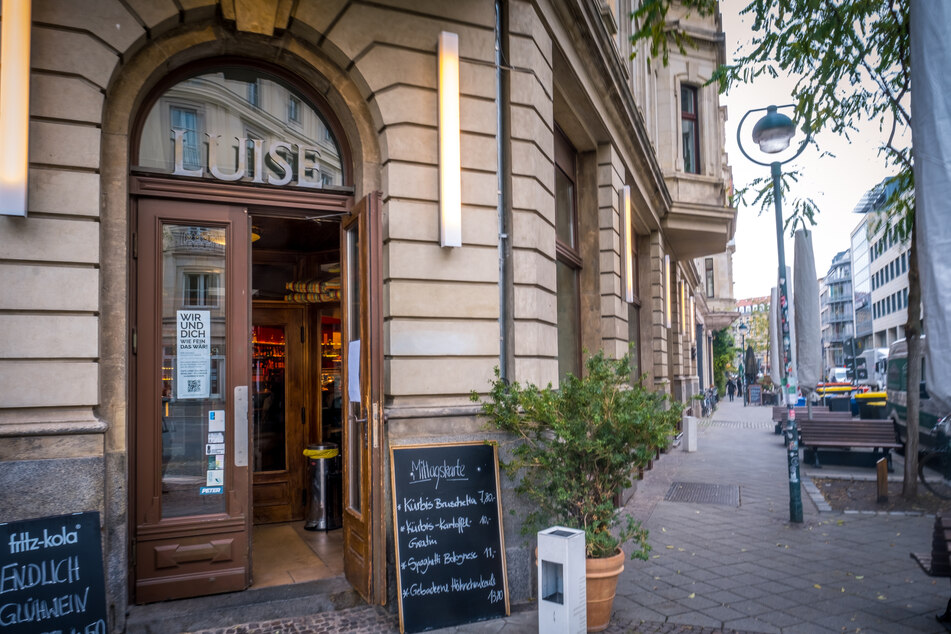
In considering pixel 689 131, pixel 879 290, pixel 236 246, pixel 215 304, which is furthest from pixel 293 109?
pixel 879 290

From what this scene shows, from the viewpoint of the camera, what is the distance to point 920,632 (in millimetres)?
4922

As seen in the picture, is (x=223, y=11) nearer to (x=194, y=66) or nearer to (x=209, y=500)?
(x=194, y=66)

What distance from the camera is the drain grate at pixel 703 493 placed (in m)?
10.0

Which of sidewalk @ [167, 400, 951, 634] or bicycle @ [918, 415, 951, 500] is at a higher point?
bicycle @ [918, 415, 951, 500]

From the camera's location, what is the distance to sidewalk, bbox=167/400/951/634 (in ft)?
16.9

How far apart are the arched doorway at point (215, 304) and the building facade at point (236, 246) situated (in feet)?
0.06

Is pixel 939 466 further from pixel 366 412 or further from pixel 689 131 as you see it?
pixel 366 412

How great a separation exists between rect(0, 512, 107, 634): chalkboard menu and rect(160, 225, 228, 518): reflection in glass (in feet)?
3.29

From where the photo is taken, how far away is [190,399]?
553 cm

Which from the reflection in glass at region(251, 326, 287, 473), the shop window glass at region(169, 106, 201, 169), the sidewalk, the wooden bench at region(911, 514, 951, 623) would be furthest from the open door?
the wooden bench at region(911, 514, 951, 623)

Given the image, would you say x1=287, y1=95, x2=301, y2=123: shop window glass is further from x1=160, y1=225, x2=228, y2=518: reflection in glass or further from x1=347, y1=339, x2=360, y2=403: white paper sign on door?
x1=347, y1=339, x2=360, y2=403: white paper sign on door

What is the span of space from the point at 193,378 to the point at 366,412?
1.46 meters

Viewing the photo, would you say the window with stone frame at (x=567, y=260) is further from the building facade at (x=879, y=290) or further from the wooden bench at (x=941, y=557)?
the building facade at (x=879, y=290)

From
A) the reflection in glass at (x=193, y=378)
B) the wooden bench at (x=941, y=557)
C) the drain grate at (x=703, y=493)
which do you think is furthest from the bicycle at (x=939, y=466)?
the reflection in glass at (x=193, y=378)
